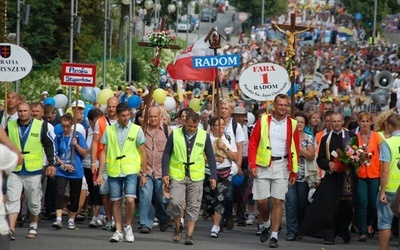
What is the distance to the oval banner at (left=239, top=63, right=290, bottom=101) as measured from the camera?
17859 millimetres

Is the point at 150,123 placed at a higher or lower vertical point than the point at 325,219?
higher

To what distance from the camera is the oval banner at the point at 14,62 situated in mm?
17938

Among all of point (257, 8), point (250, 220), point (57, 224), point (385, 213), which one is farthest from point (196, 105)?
point (257, 8)

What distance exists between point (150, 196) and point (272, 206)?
1824 mm

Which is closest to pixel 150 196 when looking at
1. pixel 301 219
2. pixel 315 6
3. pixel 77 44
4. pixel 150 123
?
pixel 150 123

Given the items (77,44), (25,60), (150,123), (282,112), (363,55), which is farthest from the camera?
(363,55)

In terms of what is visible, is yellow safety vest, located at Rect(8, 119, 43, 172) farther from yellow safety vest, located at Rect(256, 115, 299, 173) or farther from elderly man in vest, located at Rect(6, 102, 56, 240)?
yellow safety vest, located at Rect(256, 115, 299, 173)

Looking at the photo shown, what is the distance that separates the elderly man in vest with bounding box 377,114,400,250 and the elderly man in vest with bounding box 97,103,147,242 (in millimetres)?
3203

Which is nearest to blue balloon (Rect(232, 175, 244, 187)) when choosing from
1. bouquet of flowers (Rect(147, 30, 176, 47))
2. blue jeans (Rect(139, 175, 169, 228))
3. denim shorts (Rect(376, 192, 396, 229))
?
blue jeans (Rect(139, 175, 169, 228))

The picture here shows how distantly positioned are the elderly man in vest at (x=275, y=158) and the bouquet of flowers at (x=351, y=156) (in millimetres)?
537

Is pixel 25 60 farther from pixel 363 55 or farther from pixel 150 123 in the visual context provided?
pixel 363 55

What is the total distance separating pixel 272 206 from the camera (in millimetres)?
15578

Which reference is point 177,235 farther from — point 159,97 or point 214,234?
point 159,97

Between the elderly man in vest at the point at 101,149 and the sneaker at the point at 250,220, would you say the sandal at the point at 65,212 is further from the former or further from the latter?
the sneaker at the point at 250,220
